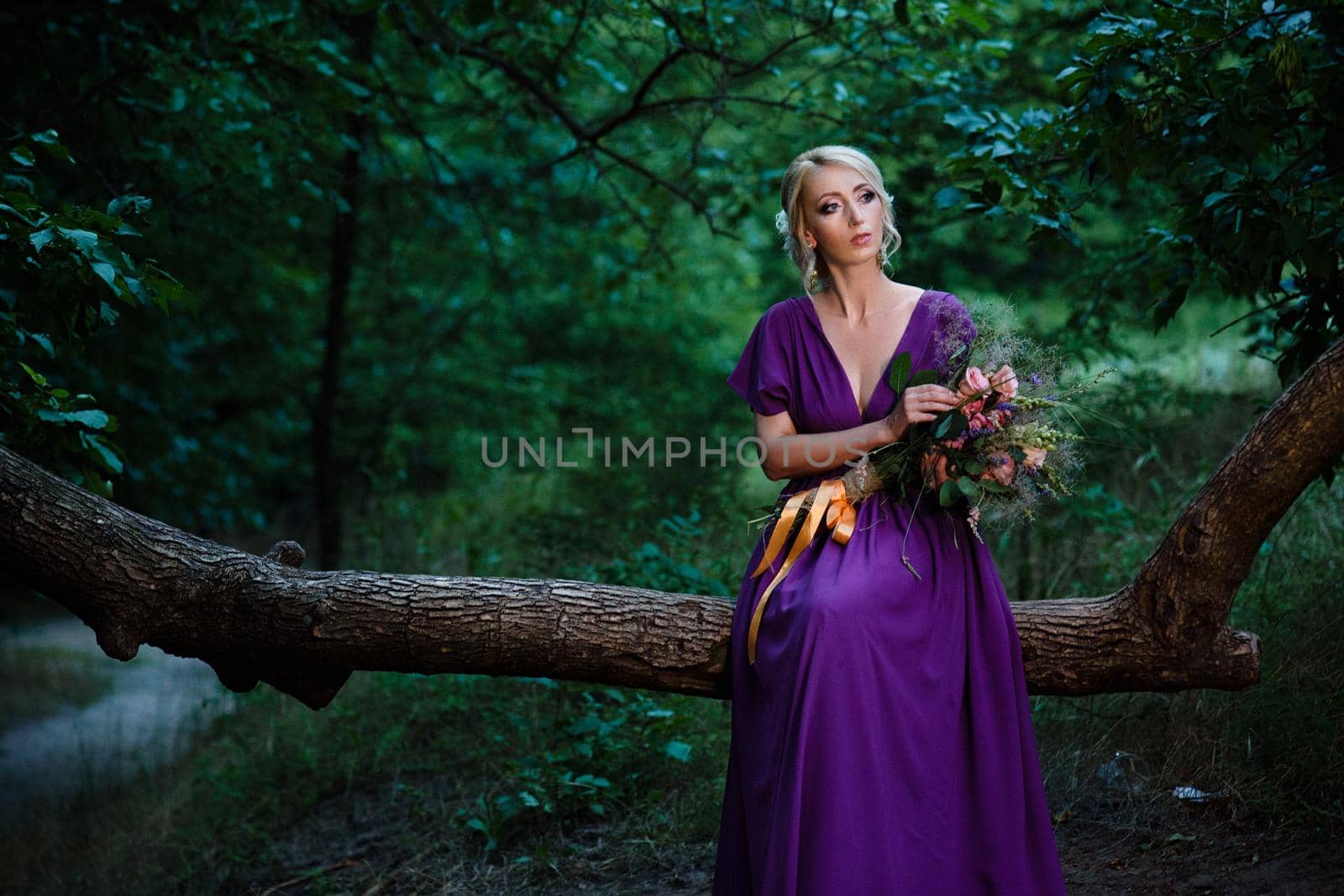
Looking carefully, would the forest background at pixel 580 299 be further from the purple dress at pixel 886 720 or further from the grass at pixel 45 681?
the purple dress at pixel 886 720

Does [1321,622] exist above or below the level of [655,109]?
below

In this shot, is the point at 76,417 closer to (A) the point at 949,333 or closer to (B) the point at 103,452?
(B) the point at 103,452

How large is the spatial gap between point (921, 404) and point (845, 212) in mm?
653

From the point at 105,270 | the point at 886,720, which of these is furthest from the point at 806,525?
the point at 105,270

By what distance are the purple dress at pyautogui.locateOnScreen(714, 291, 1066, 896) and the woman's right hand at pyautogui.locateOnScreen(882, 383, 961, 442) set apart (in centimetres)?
15

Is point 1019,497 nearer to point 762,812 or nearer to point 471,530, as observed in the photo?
point 762,812

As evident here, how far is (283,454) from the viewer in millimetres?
11344

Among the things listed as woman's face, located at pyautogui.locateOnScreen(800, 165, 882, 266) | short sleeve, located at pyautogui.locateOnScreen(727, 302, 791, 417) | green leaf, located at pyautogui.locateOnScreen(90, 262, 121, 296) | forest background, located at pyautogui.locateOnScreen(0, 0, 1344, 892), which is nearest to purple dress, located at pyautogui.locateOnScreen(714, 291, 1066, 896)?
short sleeve, located at pyautogui.locateOnScreen(727, 302, 791, 417)

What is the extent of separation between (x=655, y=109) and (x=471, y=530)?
2.59 metres

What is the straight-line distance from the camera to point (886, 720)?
9.06 ft

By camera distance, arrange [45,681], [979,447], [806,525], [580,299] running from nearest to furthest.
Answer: [979,447], [806,525], [45,681], [580,299]

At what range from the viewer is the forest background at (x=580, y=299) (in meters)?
3.44

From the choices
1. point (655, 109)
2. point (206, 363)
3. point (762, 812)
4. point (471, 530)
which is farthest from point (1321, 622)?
point (206, 363)

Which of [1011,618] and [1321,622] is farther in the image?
[1321,622]
